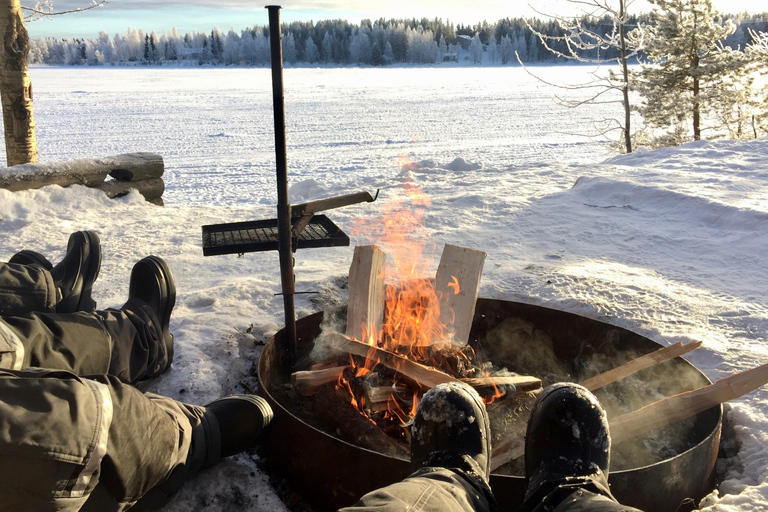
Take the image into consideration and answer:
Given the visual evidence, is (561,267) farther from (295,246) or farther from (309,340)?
(295,246)

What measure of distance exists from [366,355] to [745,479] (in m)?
1.43

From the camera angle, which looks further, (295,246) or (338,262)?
(338,262)

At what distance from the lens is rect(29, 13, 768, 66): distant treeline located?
6844 cm

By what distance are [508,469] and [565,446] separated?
1.44ft

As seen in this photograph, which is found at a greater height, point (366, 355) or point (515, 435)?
point (366, 355)

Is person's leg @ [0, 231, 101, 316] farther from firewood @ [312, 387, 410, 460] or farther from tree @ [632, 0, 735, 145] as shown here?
tree @ [632, 0, 735, 145]

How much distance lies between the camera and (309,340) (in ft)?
8.86

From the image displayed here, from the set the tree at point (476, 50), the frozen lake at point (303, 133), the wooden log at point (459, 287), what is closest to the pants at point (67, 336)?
the wooden log at point (459, 287)

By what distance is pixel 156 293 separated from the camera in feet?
7.72

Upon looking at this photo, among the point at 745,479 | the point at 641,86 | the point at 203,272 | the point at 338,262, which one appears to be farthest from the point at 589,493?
the point at 641,86

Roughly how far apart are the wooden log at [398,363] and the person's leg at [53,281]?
1.18 metres

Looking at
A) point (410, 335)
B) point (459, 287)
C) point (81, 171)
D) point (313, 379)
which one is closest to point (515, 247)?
point (459, 287)

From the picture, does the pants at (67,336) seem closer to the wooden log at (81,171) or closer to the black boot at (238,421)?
the black boot at (238,421)

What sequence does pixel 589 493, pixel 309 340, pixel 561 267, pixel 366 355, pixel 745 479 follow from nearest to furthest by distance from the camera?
pixel 589 493 < pixel 745 479 < pixel 366 355 < pixel 309 340 < pixel 561 267
